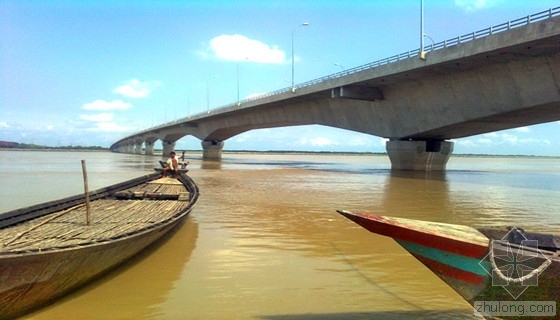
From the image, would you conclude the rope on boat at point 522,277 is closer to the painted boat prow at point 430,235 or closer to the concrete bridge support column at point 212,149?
the painted boat prow at point 430,235

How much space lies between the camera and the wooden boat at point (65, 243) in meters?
4.48

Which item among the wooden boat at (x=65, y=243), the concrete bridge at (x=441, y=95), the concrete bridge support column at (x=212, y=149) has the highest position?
the concrete bridge at (x=441, y=95)

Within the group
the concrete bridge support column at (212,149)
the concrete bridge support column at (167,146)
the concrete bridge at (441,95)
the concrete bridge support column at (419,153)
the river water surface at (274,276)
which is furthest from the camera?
the concrete bridge support column at (167,146)

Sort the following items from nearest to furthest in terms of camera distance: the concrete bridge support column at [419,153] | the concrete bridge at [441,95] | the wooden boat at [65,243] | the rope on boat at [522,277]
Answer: the rope on boat at [522,277] → the wooden boat at [65,243] → the concrete bridge at [441,95] → the concrete bridge support column at [419,153]

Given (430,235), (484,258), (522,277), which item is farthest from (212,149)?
(522,277)

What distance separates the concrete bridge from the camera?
21177 millimetres

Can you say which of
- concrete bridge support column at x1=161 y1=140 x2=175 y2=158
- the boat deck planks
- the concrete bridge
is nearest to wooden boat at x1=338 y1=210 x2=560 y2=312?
the boat deck planks

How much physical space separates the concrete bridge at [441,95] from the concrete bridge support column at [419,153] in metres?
0.09

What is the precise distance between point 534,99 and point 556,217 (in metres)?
11.9

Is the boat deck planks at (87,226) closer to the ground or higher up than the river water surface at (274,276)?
higher up

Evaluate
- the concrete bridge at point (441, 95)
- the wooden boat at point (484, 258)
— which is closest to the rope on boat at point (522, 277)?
the wooden boat at point (484, 258)

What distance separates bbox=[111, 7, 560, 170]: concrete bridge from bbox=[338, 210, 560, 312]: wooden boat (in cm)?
1792

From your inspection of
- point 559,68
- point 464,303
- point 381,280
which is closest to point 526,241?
point 464,303

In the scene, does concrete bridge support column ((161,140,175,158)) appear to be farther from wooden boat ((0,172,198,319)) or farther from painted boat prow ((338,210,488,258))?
painted boat prow ((338,210,488,258))
